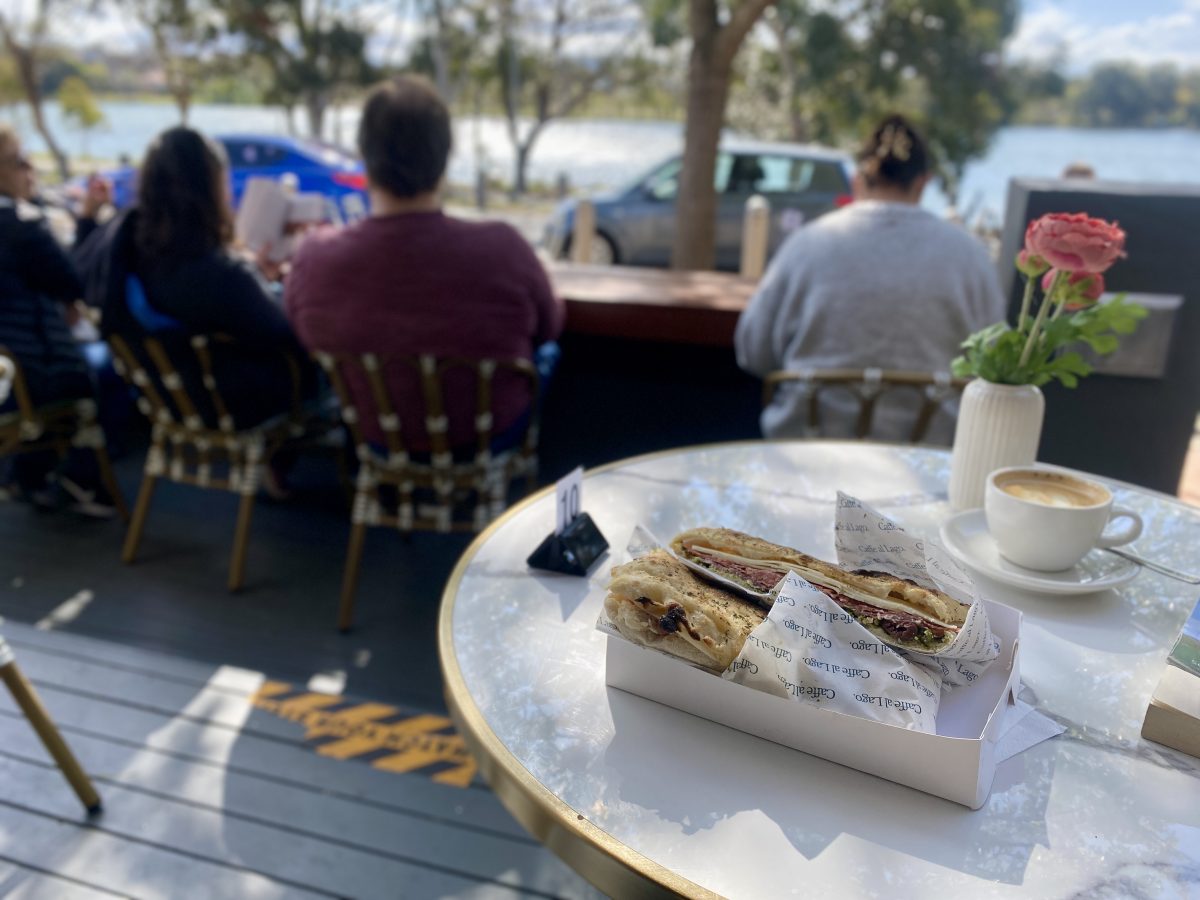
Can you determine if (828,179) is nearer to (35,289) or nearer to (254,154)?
(254,154)

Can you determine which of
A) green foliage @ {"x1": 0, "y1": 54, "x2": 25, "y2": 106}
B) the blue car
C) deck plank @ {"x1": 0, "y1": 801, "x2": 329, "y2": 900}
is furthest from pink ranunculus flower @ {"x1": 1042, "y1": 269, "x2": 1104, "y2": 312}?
green foliage @ {"x1": 0, "y1": 54, "x2": 25, "y2": 106}

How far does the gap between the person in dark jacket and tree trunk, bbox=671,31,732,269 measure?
3.42 meters

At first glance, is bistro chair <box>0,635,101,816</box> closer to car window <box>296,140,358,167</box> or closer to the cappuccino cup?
the cappuccino cup

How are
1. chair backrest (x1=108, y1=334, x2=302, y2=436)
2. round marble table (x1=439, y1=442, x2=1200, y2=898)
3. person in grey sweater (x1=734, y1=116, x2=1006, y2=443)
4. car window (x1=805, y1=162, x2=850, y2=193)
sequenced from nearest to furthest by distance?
1. round marble table (x1=439, y1=442, x2=1200, y2=898)
2. person in grey sweater (x1=734, y1=116, x2=1006, y2=443)
3. chair backrest (x1=108, y1=334, x2=302, y2=436)
4. car window (x1=805, y1=162, x2=850, y2=193)

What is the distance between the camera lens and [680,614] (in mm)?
797

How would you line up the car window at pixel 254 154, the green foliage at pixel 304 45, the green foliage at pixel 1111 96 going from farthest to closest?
the green foliage at pixel 304 45 < the green foliage at pixel 1111 96 < the car window at pixel 254 154

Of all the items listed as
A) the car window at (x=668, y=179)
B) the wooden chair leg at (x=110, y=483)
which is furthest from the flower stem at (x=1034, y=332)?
the car window at (x=668, y=179)

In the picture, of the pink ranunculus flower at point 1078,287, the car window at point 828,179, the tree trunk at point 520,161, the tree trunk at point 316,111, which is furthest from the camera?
the tree trunk at point 520,161

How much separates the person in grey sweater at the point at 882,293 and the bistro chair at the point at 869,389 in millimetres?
33

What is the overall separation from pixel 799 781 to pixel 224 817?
1.44 meters

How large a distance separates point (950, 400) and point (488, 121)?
20.7 metres

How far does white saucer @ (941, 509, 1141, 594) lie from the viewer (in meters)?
1.05

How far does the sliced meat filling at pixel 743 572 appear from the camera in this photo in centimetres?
85

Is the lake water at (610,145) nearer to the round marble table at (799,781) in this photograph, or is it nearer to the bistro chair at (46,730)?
the round marble table at (799,781)
